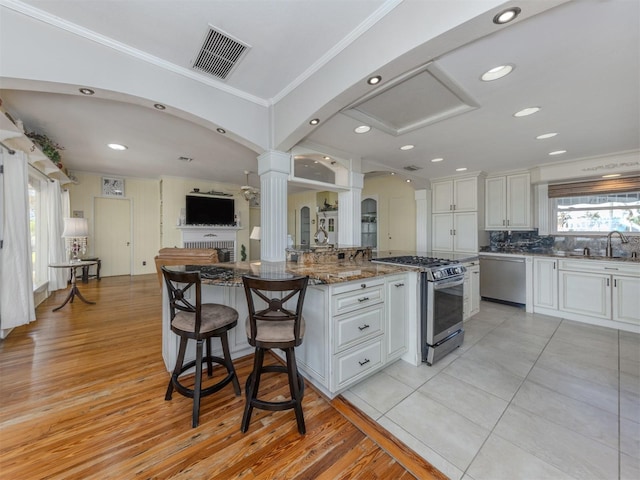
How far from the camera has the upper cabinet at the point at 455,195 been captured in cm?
461

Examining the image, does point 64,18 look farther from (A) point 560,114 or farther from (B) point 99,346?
(A) point 560,114

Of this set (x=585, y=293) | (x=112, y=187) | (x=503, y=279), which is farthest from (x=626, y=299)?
(x=112, y=187)

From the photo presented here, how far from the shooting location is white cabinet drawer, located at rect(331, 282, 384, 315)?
1.83 meters

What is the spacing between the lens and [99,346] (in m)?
2.62

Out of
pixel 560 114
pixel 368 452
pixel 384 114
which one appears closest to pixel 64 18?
pixel 384 114

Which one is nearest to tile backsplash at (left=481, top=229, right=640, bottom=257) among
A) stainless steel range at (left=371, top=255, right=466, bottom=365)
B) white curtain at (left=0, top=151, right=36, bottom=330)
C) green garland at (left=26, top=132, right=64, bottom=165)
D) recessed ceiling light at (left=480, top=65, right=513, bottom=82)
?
stainless steel range at (left=371, top=255, right=466, bottom=365)

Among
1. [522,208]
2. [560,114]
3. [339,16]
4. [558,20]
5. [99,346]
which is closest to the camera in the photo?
[558,20]

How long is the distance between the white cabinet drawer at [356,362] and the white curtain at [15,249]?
370 centimetres

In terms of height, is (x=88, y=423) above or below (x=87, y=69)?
below

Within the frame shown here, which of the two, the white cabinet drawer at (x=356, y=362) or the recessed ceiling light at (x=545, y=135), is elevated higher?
the recessed ceiling light at (x=545, y=135)

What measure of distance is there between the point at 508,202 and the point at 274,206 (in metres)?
4.25

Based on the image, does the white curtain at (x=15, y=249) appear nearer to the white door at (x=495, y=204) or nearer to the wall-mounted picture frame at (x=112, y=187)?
the wall-mounted picture frame at (x=112, y=187)

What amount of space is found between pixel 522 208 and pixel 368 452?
186 inches

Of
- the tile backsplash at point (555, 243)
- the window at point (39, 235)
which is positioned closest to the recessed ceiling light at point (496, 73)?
the tile backsplash at point (555, 243)
